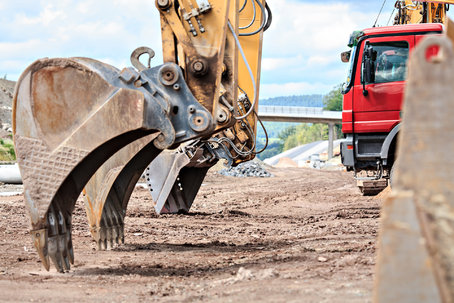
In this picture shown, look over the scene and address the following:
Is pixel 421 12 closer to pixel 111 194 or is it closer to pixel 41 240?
pixel 111 194

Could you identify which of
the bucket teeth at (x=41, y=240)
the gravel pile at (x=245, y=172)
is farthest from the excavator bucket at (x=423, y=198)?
the gravel pile at (x=245, y=172)

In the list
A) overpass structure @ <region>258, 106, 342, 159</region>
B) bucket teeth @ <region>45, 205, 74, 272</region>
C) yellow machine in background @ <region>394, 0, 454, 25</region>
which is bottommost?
overpass structure @ <region>258, 106, 342, 159</region>

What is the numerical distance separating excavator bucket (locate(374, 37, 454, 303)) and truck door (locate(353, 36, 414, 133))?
25.8 feet

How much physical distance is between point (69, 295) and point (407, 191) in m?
2.99

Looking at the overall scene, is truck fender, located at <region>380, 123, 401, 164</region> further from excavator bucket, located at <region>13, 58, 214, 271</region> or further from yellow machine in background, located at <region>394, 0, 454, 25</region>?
excavator bucket, located at <region>13, 58, 214, 271</region>

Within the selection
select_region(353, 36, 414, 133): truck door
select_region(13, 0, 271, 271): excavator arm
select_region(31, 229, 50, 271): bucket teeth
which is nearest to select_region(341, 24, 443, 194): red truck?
select_region(353, 36, 414, 133): truck door

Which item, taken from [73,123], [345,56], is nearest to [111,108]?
[73,123]

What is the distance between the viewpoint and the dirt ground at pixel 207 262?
3984mm

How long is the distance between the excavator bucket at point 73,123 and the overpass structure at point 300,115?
160 feet

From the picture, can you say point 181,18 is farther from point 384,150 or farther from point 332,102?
point 332,102

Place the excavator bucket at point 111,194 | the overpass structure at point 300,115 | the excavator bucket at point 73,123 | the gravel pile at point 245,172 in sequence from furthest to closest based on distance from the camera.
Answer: the overpass structure at point 300,115
the gravel pile at point 245,172
the excavator bucket at point 111,194
the excavator bucket at point 73,123

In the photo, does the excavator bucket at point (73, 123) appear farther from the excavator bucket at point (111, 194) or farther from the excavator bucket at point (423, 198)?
the excavator bucket at point (423, 198)

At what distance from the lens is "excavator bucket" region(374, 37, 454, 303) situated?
183cm

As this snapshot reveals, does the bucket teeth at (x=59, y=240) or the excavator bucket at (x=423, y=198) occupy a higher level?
the excavator bucket at (x=423, y=198)
